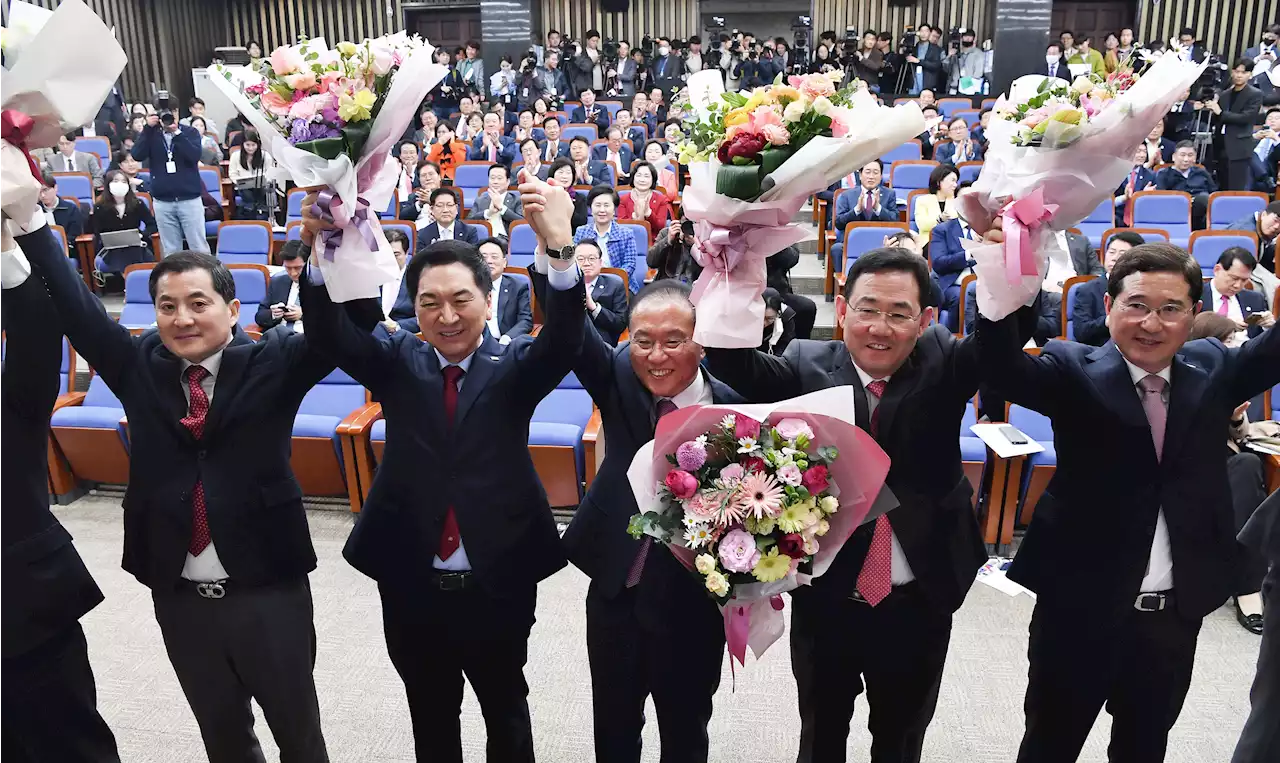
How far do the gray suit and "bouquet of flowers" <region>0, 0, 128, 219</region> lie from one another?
2367mm

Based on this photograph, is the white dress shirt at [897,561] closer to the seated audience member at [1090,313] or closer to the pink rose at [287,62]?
the pink rose at [287,62]

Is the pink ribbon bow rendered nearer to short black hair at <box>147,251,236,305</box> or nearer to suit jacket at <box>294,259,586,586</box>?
suit jacket at <box>294,259,586,586</box>

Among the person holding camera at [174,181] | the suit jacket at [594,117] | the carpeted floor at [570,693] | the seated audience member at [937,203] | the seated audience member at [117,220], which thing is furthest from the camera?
the suit jacket at [594,117]

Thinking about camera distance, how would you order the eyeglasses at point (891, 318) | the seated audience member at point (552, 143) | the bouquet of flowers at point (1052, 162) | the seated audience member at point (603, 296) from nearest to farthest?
1. the bouquet of flowers at point (1052, 162)
2. the eyeglasses at point (891, 318)
3. the seated audience member at point (603, 296)
4. the seated audience member at point (552, 143)

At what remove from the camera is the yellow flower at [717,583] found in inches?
64.7

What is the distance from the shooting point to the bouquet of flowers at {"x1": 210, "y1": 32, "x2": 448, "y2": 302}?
1767 millimetres

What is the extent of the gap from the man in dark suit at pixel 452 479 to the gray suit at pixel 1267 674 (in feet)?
4.62

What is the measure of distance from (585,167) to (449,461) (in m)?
5.92

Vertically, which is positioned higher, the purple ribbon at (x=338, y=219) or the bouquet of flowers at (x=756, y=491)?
the purple ribbon at (x=338, y=219)

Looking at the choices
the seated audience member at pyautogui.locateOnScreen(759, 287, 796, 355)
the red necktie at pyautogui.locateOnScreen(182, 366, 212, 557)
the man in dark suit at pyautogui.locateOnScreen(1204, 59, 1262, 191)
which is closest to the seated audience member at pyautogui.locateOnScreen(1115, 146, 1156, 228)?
the man in dark suit at pyautogui.locateOnScreen(1204, 59, 1262, 191)

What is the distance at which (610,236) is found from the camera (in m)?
5.29

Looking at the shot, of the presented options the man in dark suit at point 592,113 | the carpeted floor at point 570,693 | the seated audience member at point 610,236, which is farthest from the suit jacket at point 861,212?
the man in dark suit at point 592,113

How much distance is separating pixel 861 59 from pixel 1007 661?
10243 millimetres

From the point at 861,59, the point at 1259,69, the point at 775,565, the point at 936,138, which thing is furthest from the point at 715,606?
the point at 861,59
